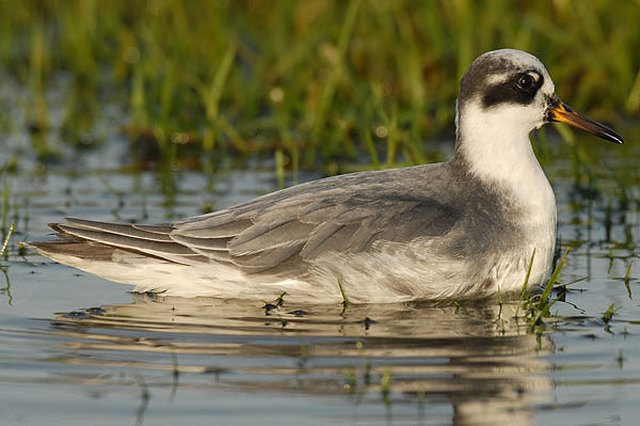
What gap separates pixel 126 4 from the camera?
14461 millimetres

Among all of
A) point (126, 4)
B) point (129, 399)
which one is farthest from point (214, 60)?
point (129, 399)

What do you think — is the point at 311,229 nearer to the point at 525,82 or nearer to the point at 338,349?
the point at 338,349

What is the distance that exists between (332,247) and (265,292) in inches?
16.5

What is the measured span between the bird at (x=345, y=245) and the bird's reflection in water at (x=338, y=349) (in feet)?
0.33

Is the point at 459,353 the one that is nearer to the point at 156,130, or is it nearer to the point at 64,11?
the point at 156,130

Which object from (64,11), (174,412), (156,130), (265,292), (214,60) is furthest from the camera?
(64,11)

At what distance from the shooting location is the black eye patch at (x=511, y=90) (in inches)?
303

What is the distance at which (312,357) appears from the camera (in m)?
6.05

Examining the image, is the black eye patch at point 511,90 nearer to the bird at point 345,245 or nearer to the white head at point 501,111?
the white head at point 501,111

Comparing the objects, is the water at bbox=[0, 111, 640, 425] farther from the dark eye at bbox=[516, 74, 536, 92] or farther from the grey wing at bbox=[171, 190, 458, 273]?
the dark eye at bbox=[516, 74, 536, 92]

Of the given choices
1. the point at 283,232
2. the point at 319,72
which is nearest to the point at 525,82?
the point at 283,232

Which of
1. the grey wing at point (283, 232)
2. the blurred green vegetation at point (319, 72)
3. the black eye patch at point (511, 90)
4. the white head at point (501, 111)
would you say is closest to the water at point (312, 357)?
the grey wing at point (283, 232)

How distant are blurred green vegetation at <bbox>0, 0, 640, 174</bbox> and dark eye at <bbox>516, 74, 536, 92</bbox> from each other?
210cm

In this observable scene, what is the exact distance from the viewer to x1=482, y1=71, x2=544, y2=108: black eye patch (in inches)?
303
